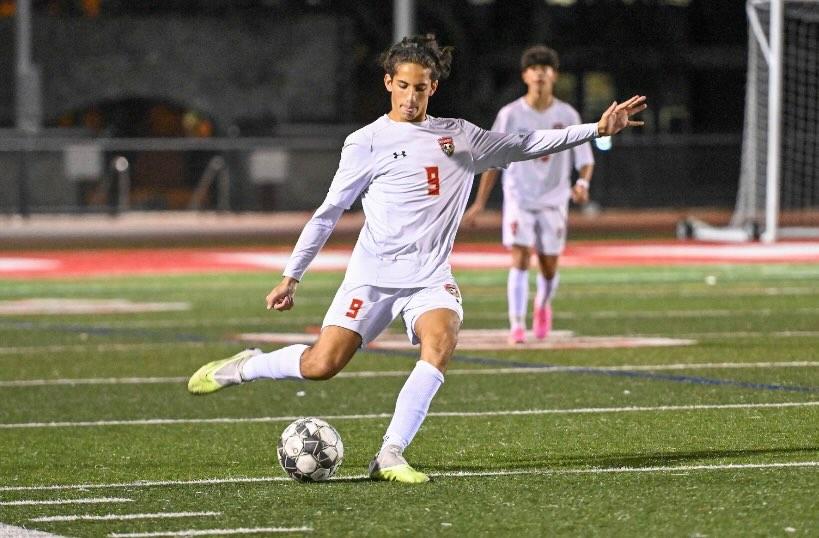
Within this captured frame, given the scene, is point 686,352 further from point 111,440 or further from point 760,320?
point 111,440

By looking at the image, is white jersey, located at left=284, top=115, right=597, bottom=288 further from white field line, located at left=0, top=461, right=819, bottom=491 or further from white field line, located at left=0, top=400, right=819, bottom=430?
white field line, located at left=0, top=400, right=819, bottom=430

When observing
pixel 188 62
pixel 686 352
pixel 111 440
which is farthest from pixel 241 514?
pixel 188 62

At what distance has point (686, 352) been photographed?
1391 centimetres

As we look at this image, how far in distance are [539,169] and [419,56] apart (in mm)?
6481

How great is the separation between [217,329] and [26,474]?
24.5ft

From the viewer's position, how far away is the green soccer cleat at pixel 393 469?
26.6 feet

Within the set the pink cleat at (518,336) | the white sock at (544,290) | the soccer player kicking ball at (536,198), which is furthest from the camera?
the white sock at (544,290)

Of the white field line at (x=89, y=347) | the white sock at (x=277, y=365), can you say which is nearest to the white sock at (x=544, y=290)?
the white field line at (x=89, y=347)

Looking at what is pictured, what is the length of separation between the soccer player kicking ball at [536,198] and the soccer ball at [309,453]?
6.37 metres

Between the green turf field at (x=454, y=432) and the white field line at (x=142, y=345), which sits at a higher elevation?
the green turf field at (x=454, y=432)

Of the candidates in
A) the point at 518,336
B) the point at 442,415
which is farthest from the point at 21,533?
the point at 518,336

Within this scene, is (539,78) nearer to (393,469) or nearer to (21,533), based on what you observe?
(393,469)

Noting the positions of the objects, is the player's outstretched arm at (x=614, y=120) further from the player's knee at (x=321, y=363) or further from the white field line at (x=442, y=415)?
the white field line at (x=442, y=415)

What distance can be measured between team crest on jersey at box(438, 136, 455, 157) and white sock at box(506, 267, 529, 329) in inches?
237
